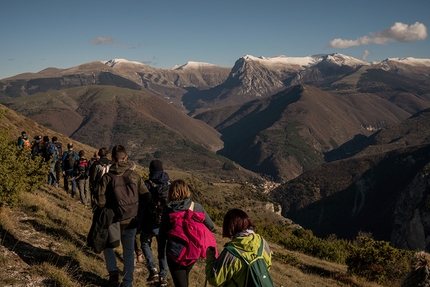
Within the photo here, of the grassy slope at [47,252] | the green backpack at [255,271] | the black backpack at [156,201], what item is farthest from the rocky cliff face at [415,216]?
the green backpack at [255,271]

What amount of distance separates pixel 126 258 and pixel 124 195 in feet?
4.64

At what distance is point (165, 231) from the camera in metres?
6.60

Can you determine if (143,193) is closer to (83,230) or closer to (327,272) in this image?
(83,230)

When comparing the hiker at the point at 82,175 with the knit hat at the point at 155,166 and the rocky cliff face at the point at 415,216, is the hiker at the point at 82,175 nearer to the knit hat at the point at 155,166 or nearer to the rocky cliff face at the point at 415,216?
the knit hat at the point at 155,166

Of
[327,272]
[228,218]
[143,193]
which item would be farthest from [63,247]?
[327,272]

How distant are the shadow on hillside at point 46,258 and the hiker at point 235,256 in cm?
382

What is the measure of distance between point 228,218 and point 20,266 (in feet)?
16.7

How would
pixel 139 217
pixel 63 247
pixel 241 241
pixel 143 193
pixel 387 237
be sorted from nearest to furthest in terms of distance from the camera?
pixel 241 241
pixel 143 193
pixel 139 217
pixel 63 247
pixel 387 237

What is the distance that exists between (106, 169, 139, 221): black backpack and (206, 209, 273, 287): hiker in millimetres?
2716

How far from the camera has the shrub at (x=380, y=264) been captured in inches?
756

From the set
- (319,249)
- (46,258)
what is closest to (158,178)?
(46,258)

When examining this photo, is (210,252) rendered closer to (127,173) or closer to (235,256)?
(235,256)

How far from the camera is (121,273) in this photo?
8.68m

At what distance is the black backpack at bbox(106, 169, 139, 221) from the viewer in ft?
23.8
